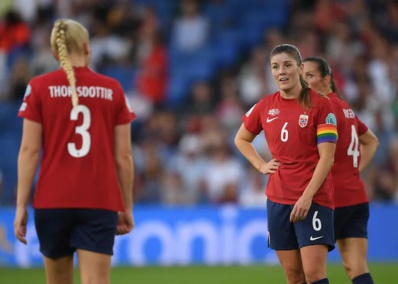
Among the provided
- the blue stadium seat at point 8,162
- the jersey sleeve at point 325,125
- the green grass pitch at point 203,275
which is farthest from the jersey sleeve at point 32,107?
the blue stadium seat at point 8,162

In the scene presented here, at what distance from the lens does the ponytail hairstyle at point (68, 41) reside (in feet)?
20.0

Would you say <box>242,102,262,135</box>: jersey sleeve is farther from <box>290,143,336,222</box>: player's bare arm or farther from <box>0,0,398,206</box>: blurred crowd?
<box>0,0,398,206</box>: blurred crowd

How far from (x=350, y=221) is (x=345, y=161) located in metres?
0.54

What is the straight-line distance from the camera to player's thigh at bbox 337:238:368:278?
7.86 meters

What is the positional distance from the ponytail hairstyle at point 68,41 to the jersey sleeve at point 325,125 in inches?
75.6

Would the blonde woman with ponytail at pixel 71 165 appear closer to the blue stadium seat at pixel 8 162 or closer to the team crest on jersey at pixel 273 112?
the team crest on jersey at pixel 273 112

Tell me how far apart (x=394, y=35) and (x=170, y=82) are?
179 inches

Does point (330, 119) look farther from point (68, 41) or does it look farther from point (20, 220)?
point (20, 220)

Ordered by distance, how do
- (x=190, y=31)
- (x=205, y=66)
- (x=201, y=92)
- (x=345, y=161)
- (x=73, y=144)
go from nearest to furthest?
(x=73, y=144), (x=345, y=161), (x=201, y=92), (x=205, y=66), (x=190, y=31)

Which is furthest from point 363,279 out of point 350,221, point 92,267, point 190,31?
point 190,31

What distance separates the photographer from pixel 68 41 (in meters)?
6.12

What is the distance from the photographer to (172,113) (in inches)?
689

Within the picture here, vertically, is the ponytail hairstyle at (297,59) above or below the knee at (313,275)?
above

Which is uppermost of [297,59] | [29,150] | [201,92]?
[201,92]
